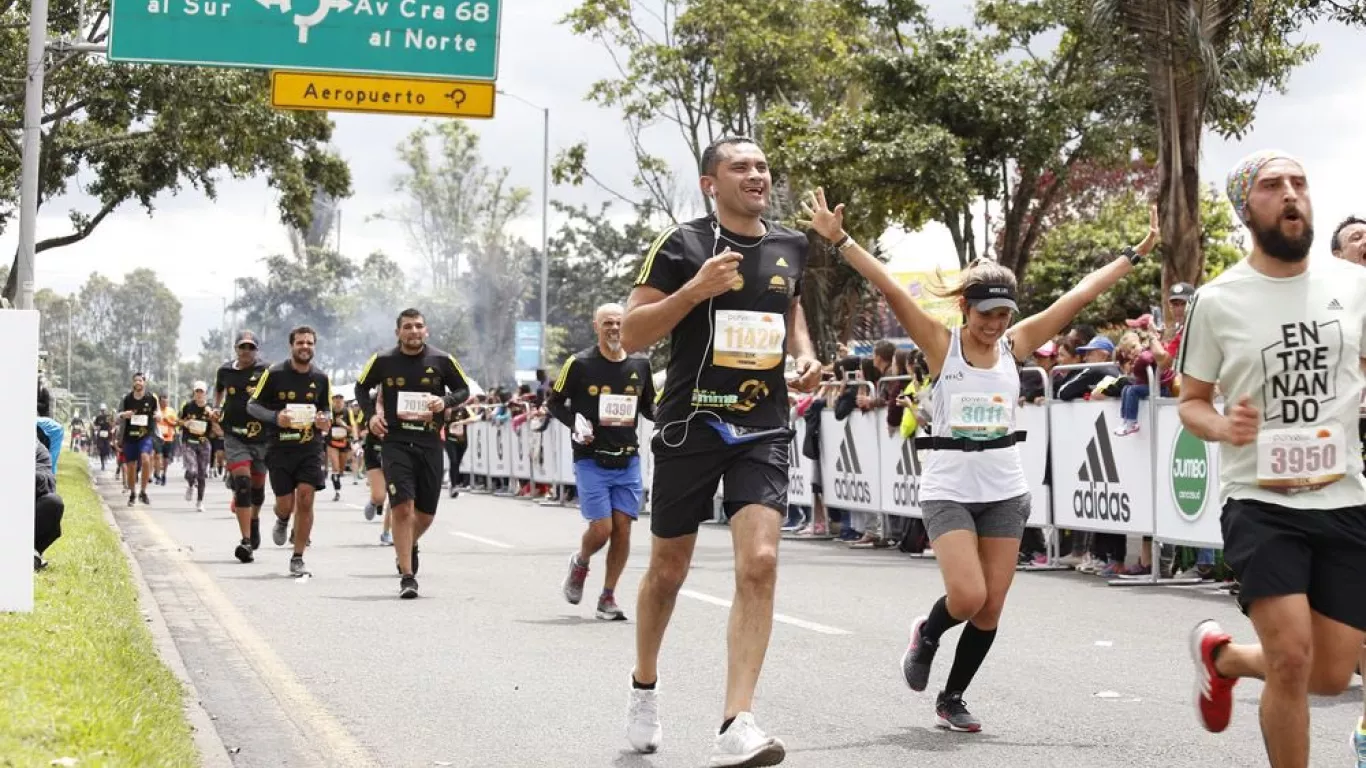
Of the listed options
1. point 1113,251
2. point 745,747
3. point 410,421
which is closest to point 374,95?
point 410,421

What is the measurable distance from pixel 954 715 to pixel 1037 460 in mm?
8647

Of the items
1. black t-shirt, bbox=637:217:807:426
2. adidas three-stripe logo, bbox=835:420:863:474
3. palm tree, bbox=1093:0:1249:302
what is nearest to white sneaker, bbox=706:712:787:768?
black t-shirt, bbox=637:217:807:426

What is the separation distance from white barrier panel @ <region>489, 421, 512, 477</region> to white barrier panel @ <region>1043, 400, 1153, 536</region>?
19.4m

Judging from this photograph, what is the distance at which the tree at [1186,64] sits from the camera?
19.2 m

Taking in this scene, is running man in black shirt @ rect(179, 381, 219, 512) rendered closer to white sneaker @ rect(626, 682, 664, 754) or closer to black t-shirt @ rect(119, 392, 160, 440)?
black t-shirt @ rect(119, 392, 160, 440)

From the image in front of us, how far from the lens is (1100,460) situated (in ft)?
48.4

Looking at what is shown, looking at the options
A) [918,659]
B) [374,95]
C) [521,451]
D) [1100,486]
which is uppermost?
[374,95]

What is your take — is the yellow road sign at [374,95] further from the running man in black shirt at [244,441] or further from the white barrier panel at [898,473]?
the white barrier panel at [898,473]

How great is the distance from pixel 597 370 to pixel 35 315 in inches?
181

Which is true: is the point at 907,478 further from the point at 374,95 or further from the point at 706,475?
the point at 706,475

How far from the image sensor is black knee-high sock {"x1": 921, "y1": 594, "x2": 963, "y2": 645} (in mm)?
7320

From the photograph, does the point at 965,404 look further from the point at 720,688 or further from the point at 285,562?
the point at 285,562

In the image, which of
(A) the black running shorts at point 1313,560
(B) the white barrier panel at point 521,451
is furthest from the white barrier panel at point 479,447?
(A) the black running shorts at point 1313,560

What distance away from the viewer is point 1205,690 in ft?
19.6
